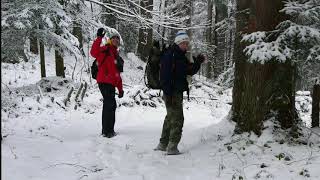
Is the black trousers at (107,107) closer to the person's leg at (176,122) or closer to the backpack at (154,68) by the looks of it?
the backpack at (154,68)

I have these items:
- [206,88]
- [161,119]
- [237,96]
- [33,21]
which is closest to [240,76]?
[237,96]

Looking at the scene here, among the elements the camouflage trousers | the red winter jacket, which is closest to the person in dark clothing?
the camouflage trousers

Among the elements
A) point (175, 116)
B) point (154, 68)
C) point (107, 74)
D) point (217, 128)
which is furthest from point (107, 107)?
point (217, 128)

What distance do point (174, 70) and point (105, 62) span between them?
209 cm

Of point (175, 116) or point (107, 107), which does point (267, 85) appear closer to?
point (175, 116)

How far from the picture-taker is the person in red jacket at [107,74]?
28.1ft

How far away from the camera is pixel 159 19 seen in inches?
466

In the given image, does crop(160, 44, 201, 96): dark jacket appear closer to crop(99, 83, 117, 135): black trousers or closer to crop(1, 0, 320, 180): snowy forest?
crop(1, 0, 320, 180): snowy forest

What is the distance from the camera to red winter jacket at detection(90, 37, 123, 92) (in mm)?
8516

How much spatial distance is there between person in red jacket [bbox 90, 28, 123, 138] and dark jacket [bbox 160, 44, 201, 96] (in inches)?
72.0

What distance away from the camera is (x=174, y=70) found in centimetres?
698

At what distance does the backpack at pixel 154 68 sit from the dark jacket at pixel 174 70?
0.65 ft

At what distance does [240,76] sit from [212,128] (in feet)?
3.89

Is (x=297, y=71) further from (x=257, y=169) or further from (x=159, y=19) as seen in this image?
(x=159, y=19)
